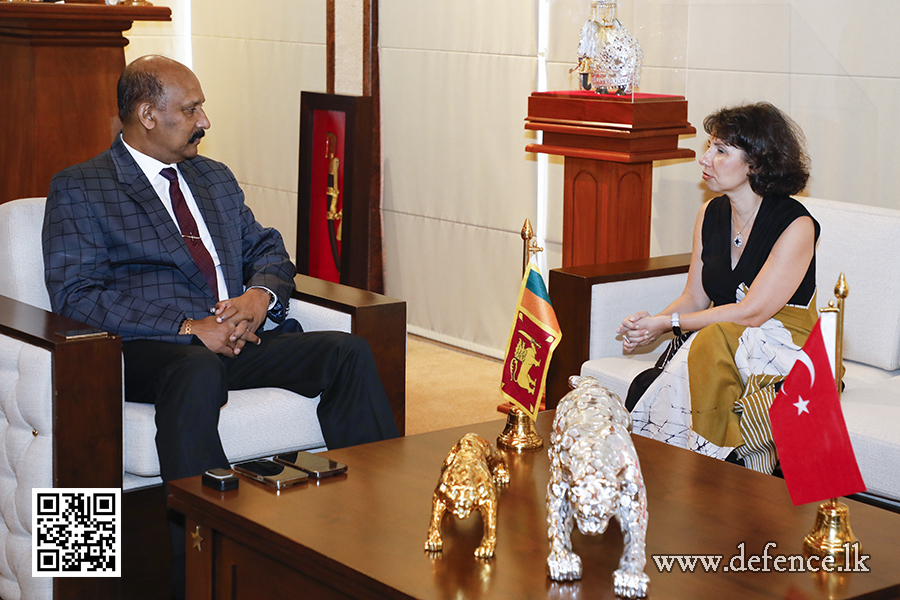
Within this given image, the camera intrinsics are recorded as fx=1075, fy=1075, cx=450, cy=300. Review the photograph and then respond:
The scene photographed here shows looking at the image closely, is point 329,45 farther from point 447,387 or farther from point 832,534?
point 832,534

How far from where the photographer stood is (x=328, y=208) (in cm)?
525

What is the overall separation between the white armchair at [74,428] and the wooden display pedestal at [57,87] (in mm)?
1507

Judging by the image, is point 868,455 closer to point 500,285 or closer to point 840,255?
point 840,255

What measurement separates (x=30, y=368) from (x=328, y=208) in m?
3.12

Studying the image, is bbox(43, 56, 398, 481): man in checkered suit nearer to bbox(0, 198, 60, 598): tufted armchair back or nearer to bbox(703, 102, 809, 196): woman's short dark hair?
bbox(0, 198, 60, 598): tufted armchair back

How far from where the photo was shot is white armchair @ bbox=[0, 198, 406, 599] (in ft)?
7.21

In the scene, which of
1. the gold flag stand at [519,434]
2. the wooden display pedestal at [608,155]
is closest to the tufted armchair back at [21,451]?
the gold flag stand at [519,434]

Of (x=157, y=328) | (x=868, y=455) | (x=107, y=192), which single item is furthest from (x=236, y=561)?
(x=868, y=455)

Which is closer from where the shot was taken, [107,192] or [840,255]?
[107,192]

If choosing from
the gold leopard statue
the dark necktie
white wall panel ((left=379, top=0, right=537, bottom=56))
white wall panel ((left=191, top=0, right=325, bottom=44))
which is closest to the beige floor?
the dark necktie

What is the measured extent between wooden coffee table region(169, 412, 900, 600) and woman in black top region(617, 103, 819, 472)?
0.52 meters

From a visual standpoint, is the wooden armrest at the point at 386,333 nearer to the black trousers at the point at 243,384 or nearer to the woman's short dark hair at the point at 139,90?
the black trousers at the point at 243,384

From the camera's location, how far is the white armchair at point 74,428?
7.21 feet

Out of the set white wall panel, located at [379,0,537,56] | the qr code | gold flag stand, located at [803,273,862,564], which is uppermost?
white wall panel, located at [379,0,537,56]
